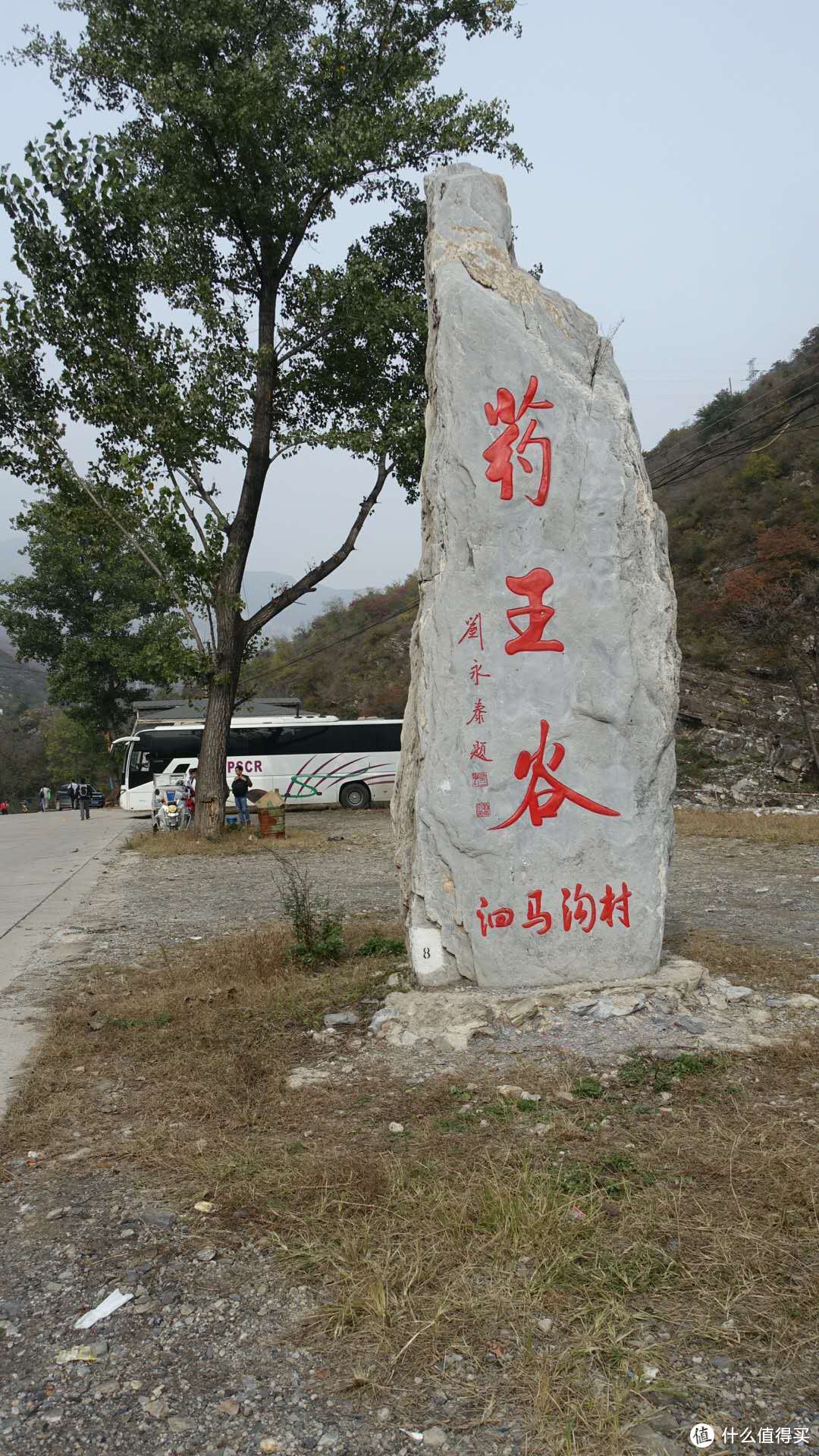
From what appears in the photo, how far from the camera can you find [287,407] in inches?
634

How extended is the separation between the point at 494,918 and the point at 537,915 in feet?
0.74

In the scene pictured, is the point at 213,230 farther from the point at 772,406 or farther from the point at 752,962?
the point at 772,406

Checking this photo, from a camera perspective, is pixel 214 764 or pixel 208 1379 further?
pixel 214 764

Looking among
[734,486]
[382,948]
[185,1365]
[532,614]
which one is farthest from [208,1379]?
[734,486]

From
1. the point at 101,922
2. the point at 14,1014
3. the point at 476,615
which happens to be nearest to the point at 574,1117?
the point at 476,615

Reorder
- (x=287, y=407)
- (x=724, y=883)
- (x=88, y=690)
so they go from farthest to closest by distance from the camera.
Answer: (x=88, y=690), (x=287, y=407), (x=724, y=883)

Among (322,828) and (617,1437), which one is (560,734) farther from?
(322,828)

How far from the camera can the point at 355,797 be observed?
2597 cm

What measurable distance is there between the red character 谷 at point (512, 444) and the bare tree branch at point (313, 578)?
Result: 10.2 metres

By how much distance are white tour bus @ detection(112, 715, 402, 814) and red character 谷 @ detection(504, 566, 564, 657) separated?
1954 centimetres

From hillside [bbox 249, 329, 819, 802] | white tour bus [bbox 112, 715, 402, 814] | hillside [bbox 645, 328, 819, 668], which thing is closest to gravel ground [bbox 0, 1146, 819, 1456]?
hillside [bbox 249, 329, 819, 802]

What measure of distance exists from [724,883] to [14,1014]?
282 inches

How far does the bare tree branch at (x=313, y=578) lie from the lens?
15.9 m

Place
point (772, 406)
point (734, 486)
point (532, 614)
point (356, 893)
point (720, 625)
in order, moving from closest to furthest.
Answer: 1. point (532, 614)
2. point (356, 893)
3. point (720, 625)
4. point (734, 486)
5. point (772, 406)
